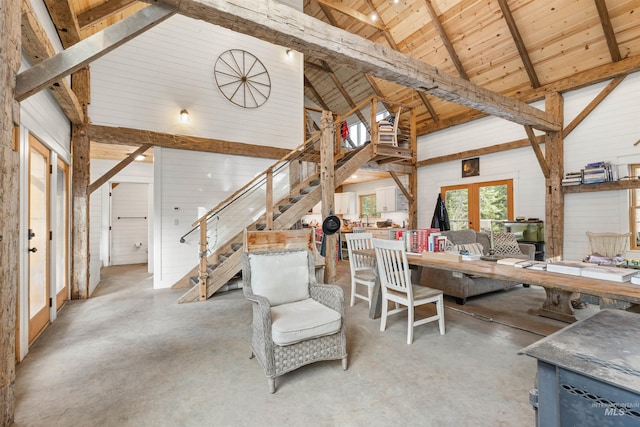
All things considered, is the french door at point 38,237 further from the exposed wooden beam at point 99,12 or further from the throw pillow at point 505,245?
the throw pillow at point 505,245

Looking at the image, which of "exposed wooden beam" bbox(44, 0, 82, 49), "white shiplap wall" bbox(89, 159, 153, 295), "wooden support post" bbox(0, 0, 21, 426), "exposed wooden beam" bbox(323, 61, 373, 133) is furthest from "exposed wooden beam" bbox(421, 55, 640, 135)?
"white shiplap wall" bbox(89, 159, 153, 295)

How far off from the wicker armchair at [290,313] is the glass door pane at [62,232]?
3.38 metres

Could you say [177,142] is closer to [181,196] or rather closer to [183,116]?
[183,116]

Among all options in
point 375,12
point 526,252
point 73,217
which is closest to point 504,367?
point 526,252

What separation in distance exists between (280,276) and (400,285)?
3.89 feet

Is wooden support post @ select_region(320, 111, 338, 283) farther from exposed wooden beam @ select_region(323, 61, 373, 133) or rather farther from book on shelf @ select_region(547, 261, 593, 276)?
exposed wooden beam @ select_region(323, 61, 373, 133)

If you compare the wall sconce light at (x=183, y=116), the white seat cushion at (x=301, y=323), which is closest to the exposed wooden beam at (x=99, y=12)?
the wall sconce light at (x=183, y=116)

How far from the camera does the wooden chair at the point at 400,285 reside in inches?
109

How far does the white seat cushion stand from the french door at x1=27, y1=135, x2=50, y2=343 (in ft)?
8.57

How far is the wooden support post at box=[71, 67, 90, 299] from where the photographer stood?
4.48 metres

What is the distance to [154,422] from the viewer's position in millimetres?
1763

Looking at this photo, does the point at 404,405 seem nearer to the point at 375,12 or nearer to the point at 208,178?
the point at 208,178

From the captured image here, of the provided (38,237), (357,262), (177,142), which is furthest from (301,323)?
(177,142)

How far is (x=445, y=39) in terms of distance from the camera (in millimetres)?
6188
